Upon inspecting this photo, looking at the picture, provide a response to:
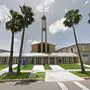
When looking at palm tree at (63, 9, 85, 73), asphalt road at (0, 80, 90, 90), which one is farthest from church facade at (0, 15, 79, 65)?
asphalt road at (0, 80, 90, 90)

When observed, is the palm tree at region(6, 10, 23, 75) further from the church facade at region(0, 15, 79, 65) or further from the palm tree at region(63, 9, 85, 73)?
the church facade at region(0, 15, 79, 65)

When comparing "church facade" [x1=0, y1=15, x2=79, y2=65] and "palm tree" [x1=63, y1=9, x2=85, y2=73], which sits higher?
"palm tree" [x1=63, y1=9, x2=85, y2=73]

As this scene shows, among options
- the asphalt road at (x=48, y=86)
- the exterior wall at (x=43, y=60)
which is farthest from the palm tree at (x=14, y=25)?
the exterior wall at (x=43, y=60)

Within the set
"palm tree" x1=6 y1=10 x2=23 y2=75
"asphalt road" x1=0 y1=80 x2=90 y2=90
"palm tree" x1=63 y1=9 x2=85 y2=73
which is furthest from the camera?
"palm tree" x1=63 y1=9 x2=85 y2=73

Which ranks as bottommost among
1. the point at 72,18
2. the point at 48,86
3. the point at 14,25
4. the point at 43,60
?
the point at 48,86

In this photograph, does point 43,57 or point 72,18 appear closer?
point 72,18

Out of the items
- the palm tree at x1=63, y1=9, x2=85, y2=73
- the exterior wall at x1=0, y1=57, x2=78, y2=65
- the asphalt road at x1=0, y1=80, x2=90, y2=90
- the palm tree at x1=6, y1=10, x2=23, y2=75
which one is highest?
the palm tree at x1=63, y1=9, x2=85, y2=73

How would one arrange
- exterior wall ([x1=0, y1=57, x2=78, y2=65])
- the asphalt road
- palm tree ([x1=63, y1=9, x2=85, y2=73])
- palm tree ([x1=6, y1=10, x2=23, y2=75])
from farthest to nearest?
1. exterior wall ([x1=0, y1=57, x2=78, y2=65])
2. palm tree ([x1=63, y1=9, x2=85, y2=73])
3. palm tree ([x1=6, y1=10, x2=23, y2=75])
4. the asphalt road

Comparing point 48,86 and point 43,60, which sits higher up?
point 43,60

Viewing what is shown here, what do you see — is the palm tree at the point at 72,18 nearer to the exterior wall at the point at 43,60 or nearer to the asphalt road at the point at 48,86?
the asphalt road at the point at 48,86

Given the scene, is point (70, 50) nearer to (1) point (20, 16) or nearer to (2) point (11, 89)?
(1) point (20, 16)

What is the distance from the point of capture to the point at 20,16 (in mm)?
22531

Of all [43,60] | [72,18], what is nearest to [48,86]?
[72,18]

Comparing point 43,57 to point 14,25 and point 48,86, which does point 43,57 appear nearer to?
point 14,25
